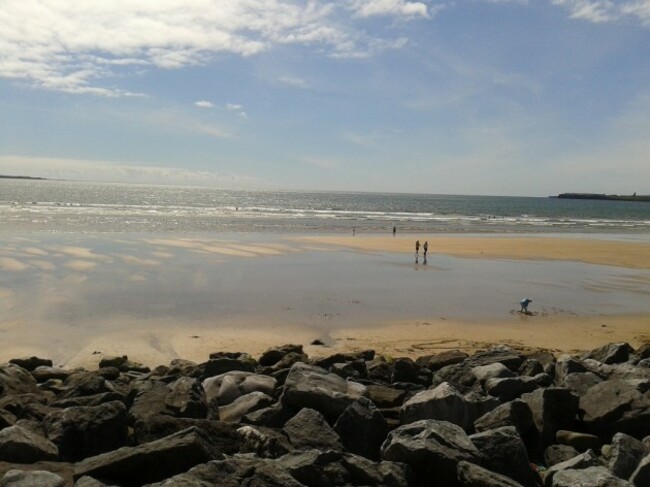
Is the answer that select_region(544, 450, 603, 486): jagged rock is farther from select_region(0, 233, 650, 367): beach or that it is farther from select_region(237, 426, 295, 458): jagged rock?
select_region(0, 233, 650, 367): beach

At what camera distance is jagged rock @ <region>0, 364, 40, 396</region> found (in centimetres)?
802

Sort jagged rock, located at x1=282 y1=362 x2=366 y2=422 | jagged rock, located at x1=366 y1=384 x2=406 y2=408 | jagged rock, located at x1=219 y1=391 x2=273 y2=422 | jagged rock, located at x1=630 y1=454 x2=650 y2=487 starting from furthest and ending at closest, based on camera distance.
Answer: jagged rock, located at x1=366 y1=384 x2=406 y2=408 < jagged rock, located at x1=219 y1=391 x2=273 y2=422 < jagged rock, located at x1=282 y1=362 x2=366 y2=422 < jagged rock, located at x1=630 y1=454 x2=650 y2=487

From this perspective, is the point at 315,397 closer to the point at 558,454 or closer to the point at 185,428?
the point at 185,428

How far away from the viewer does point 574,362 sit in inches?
351

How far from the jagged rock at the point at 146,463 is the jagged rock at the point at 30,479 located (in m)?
0.23

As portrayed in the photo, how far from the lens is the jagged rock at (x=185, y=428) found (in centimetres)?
579

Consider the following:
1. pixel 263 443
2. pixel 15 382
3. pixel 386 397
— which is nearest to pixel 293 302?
pixel 15 382

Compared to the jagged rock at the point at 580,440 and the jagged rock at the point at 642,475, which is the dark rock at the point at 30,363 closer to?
the jagged rock at the point at 580,440

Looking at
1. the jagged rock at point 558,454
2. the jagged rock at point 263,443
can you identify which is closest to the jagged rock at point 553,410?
the jagged rock at point 558,454

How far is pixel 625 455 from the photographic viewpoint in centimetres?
563

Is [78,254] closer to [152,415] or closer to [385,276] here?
[385,276]

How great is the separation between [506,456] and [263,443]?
2313 mm

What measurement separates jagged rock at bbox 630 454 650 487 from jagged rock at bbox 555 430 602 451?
Answer: 1.22 metres

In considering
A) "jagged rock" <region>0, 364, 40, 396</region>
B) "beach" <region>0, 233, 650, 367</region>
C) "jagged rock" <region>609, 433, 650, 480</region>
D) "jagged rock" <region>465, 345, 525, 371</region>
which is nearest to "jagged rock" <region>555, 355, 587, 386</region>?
"jagged rock" <region>465, 345, 525, 371</region>
